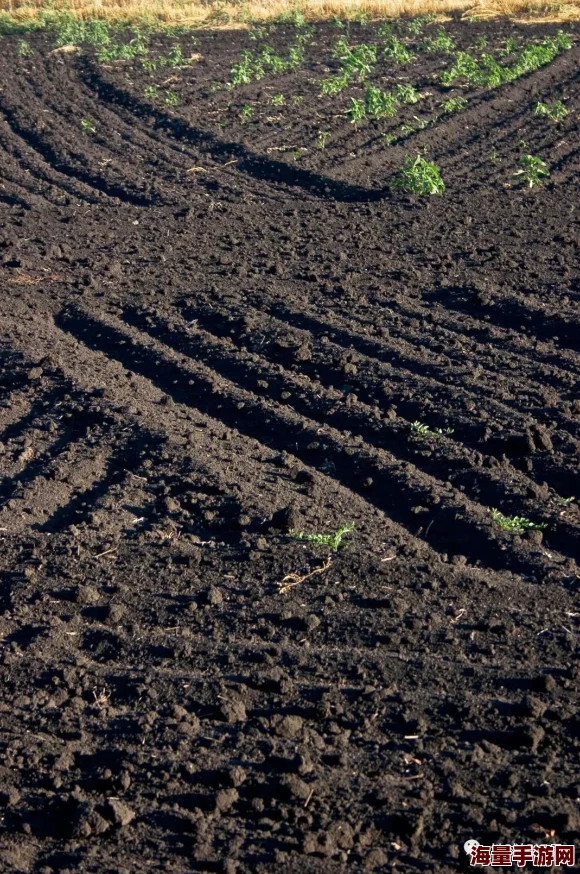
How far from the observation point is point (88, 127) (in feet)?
54.7

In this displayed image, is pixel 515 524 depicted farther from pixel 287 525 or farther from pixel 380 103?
pixel 380 103

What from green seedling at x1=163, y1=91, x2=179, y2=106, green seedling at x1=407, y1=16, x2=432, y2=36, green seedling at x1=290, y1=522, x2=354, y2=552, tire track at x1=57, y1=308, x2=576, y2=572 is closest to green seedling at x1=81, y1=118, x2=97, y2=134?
green seedling at x1=163, y1=91, x2=179, y2=106

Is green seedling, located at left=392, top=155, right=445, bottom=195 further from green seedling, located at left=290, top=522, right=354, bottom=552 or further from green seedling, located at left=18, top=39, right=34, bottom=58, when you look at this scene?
green seedling, located at left=18, top=39, right=34, bottom=58

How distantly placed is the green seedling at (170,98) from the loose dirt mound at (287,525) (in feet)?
17.1

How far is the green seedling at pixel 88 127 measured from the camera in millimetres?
16519

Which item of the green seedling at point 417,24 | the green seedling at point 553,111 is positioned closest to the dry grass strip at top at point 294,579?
the green seedling at point 553,111

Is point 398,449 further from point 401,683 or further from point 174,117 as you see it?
point 174,117

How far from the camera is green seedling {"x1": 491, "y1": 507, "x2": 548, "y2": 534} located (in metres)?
6.38

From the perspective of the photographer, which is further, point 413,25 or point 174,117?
point 413,25

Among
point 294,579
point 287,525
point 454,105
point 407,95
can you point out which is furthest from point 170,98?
point 294,579

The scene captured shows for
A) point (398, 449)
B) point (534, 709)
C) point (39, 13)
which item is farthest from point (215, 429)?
point (39, 13)

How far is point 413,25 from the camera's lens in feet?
79.5

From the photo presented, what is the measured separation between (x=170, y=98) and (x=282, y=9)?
35.4 ft

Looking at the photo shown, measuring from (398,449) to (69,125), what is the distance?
11.7m
